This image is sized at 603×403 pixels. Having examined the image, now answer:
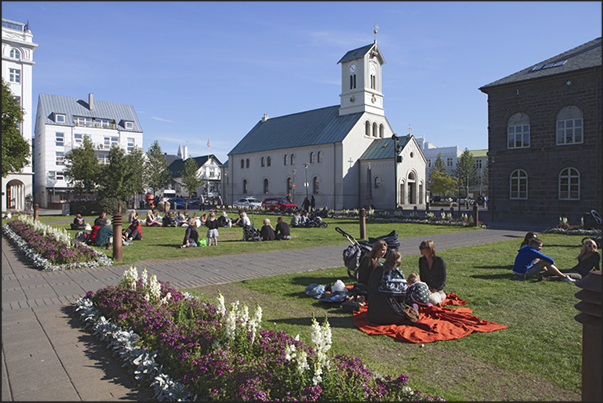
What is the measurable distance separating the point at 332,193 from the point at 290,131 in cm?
1448

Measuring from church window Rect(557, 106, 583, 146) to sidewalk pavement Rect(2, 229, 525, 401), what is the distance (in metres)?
22.1

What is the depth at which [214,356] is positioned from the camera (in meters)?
4.61

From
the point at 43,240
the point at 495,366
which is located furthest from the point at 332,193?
the point at 495,366

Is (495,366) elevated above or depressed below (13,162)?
below

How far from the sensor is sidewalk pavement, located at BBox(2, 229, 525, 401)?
457 cm

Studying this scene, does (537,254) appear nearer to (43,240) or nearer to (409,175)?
(43,240)

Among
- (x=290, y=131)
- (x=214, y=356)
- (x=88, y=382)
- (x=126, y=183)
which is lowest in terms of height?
(x=88, y=382)

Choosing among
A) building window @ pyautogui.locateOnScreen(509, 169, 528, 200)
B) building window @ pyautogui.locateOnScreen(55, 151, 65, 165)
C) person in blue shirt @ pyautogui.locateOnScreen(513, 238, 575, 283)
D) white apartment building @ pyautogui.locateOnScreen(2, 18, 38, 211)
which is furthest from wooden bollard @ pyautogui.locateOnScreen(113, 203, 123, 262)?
building window @ pyautogui.locateOnScreen(55, 151, 65, 165)

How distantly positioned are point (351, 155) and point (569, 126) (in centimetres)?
2474

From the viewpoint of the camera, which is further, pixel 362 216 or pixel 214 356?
pixel 362 216

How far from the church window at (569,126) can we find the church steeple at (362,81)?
25.1m

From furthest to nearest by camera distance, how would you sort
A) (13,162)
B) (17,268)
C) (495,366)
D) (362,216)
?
(13,162) < (362,216) < (17,268) < (495,366)

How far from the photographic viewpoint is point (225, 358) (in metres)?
4.51

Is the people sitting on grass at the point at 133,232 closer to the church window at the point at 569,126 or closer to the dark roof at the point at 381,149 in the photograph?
the church window at the point at 569,126
